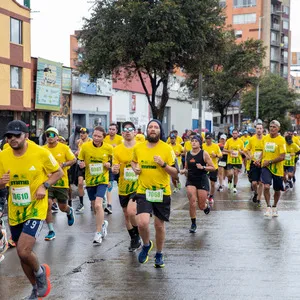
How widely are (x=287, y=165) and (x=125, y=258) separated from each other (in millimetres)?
11581

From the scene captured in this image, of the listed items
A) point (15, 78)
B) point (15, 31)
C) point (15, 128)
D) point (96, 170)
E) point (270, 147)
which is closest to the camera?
point (15, 128)

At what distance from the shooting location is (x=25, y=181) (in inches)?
264

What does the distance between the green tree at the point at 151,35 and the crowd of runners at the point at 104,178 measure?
7781 mm

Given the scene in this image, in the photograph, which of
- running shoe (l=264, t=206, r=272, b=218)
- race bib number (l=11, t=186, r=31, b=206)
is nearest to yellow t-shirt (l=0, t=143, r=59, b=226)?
race bib number (l=11, t=186, r=31, b=206)

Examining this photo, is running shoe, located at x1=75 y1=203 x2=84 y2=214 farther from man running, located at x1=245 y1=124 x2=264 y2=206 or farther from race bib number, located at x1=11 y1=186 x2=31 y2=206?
race bib number, located at x1=11 y1=186 x2=31 y2=206

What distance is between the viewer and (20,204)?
6.71 m

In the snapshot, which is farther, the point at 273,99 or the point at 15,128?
the point at 273,99

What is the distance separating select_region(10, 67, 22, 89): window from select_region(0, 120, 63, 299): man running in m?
28.3

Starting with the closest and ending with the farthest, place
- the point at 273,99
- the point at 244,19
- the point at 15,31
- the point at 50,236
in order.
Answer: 1. the point at 50,236
2. the point at 15,31
3. the point at 273,99
4. the point at 244,19

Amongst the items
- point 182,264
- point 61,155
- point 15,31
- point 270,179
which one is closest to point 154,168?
point 182,264

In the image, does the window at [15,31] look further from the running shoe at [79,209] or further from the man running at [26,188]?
the man running at [26,188]

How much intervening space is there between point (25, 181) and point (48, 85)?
30.6 metres

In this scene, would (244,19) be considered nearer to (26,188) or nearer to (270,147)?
(270,147)

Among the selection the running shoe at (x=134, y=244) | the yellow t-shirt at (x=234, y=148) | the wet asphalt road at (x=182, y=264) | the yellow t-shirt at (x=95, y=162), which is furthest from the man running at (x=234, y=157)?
the running shoe at (x=134, y=244)
